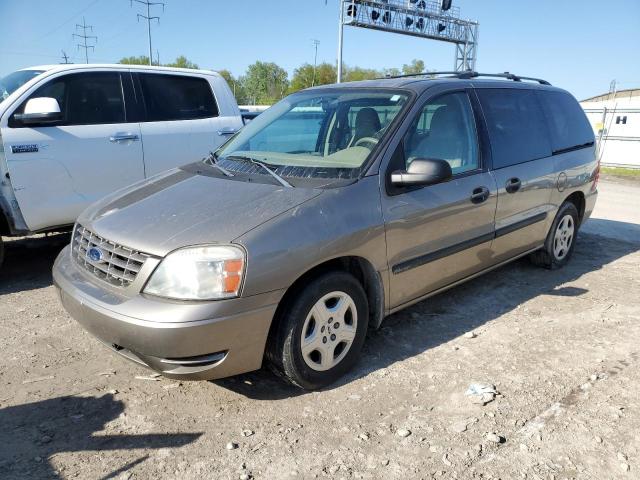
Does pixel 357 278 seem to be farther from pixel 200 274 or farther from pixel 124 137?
pixel 124 137

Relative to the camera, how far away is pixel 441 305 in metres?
4.32

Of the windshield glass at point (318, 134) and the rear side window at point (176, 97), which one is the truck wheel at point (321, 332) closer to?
the windshield glass at point (318, 134)

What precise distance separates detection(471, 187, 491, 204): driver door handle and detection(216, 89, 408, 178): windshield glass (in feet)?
2.81

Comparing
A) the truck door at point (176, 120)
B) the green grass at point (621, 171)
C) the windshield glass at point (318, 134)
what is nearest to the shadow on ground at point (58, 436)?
the windshield glass at point (318, 134)

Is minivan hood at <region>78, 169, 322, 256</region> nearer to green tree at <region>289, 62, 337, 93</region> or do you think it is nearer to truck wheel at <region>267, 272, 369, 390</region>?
truck wheel at <region>267, 272, 369, 390</region>

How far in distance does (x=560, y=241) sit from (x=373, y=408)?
3.31 m

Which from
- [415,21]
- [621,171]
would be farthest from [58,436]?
[415,21]

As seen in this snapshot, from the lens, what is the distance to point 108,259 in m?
2.81

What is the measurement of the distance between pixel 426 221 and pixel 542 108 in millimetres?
2254

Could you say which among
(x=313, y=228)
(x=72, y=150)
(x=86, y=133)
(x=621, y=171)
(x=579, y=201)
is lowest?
(x=621, y=171)

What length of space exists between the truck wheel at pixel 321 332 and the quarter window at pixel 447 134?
981 mm

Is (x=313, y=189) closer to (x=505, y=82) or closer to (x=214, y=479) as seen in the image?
(x=214, y=479)

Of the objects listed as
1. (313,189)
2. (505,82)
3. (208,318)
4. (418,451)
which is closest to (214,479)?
(208,318)

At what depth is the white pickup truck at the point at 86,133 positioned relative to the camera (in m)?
4.49
